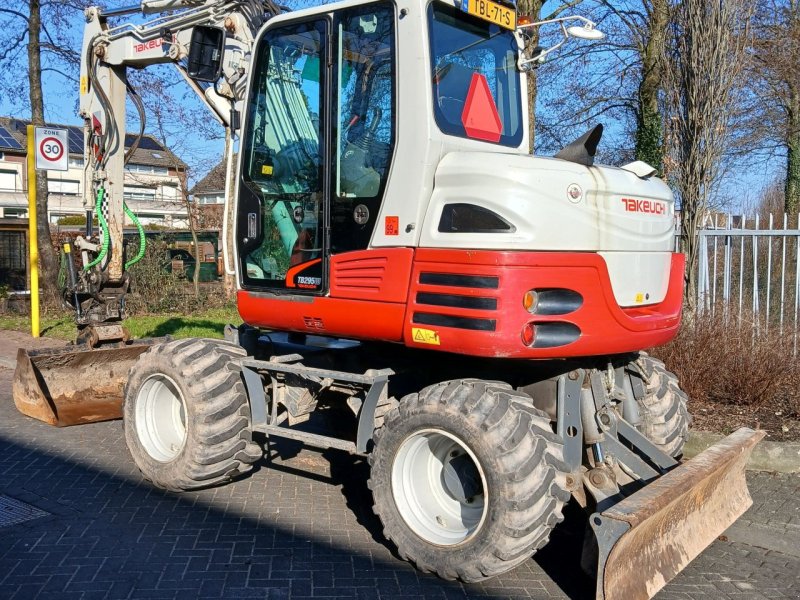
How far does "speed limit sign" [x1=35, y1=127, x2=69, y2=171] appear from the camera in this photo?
1112 centimetres

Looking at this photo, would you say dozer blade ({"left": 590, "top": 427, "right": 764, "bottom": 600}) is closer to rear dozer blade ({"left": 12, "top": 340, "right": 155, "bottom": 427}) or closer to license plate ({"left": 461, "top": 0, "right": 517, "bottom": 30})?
license plate ({"left": 461, "top": 0, "right": 517, "bottom": 30})

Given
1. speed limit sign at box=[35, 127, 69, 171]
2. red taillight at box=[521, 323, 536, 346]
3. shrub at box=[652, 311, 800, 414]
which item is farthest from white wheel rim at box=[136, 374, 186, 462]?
speed limit sign at box=[35, 127, 69, 171]

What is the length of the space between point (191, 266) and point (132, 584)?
1336 cm

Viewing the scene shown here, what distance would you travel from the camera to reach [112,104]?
7.38 metres

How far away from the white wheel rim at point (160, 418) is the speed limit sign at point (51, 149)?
6656 millimetres

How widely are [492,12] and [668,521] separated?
10.8 feet

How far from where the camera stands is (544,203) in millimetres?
4070

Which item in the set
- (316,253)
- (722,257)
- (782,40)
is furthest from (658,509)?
(782,40)

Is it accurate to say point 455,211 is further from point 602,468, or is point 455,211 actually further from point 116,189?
point 116,189

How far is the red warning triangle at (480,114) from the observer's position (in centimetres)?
474

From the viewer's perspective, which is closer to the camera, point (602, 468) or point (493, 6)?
point (602, 468)

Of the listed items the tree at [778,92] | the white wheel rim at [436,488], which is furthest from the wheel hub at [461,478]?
the tree at [778,92]

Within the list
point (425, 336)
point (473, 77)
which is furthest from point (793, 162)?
point (425, 336)

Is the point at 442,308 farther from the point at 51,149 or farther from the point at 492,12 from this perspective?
the point at 51,149
